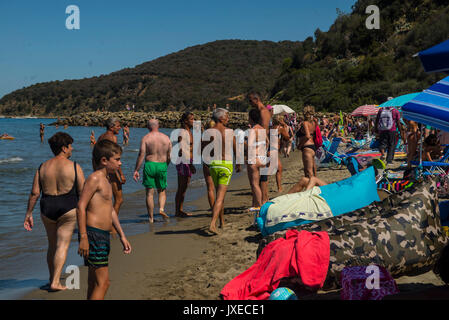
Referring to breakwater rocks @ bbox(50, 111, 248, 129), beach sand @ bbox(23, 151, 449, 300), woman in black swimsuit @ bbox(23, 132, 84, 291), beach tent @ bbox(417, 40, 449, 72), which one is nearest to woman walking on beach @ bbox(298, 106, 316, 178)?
beach sand @ bbox(23, 151, 449, 300)

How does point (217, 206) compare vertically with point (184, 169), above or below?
below

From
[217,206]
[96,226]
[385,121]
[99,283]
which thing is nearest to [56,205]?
[96,226]

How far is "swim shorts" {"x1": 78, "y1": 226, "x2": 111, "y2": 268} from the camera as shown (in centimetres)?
316

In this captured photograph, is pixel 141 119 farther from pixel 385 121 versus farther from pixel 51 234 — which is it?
pixel 51 234

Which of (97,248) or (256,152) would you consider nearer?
(97,248)

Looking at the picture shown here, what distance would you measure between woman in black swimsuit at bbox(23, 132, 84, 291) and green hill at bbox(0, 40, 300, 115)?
8036cm

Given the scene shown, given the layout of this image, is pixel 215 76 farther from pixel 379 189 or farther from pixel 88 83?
pixel 379 189

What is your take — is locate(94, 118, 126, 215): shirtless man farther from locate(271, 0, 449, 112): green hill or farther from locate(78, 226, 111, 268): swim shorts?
locate(271, 0, 449, 112): green hill

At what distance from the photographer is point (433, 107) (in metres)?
3.19

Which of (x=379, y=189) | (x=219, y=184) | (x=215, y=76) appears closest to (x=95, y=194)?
(x=219, y=184)

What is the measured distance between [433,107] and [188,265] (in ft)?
9.42

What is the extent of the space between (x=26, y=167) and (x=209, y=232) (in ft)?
48.9

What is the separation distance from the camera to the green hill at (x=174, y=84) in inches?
3858

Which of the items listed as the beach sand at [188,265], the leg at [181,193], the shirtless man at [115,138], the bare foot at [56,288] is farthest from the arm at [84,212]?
the leg at [181,193]
